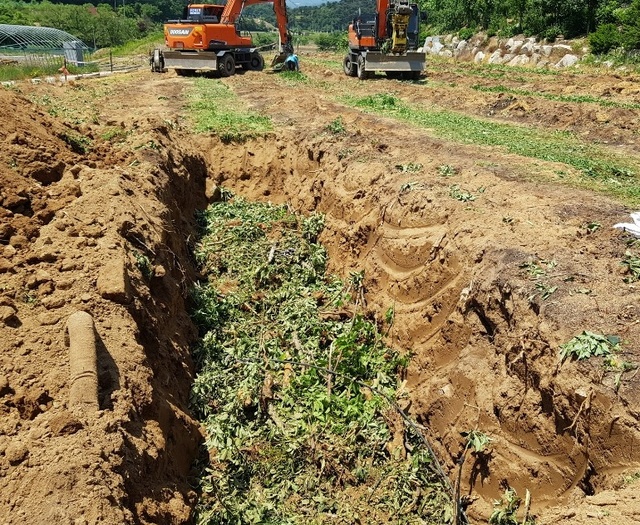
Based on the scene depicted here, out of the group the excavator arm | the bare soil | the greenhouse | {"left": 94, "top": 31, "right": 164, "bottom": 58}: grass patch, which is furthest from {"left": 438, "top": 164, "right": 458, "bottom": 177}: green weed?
{"left": 94, "top": 31, "right": 164, "bottom": 58}: grass patch

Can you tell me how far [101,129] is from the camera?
10367mm

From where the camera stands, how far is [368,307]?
7180 mm

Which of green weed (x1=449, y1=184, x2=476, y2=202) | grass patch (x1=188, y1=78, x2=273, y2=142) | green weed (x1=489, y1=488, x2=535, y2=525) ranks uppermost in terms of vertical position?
grass patch (x1=188, y1=78, x2=273, y2=142)

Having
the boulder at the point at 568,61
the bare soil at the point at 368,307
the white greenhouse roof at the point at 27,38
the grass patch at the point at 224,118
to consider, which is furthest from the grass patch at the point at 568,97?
the white greenhouse roof at the point at 27,38

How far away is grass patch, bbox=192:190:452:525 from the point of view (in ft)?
15.4

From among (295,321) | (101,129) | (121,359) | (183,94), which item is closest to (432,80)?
(183,94)

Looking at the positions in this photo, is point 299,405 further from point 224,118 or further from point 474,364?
point 224,118

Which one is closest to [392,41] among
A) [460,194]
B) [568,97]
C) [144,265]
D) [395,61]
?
[395,61]

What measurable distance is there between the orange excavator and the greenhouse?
14.0m

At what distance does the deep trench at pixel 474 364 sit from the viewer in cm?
386

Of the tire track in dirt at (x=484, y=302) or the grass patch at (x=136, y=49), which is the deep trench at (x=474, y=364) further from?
the grass patch at (x=136, y=49)

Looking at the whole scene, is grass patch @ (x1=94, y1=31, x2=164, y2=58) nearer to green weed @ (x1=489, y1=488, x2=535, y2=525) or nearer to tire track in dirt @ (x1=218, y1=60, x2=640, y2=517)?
tire track in dirt @ (x1=218, y1=60, x2=640, y2=517)

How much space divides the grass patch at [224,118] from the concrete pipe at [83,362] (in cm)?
849

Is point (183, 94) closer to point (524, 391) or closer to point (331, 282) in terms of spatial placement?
point (331, 282)
